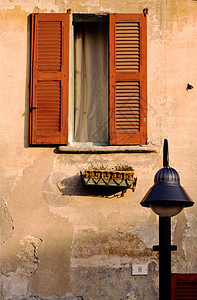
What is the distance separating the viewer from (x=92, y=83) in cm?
830

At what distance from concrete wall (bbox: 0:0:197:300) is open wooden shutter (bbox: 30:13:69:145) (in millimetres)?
147

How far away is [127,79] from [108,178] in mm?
1470

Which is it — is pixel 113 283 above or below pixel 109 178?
below

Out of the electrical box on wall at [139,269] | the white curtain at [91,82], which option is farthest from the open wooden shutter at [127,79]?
the electrical box on wall at [139,269]

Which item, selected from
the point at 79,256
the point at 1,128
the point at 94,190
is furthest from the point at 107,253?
the point at 1,128

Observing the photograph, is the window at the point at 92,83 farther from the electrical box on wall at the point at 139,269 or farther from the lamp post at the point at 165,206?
the lamp post at the point at 165,206

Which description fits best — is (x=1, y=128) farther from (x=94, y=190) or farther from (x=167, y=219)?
(x=167, y=219)

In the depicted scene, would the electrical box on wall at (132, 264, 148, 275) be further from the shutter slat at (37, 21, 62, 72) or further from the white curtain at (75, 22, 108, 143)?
the shutter slat at (37, 21, 62, 72)

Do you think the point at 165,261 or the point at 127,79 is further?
the point at 127,79

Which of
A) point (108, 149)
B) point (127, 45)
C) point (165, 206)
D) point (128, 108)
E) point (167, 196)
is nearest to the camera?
point (167, 196)

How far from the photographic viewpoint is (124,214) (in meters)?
7.63

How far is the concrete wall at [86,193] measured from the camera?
7473 mm

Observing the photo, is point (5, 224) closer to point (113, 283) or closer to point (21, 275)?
point (21, 275)

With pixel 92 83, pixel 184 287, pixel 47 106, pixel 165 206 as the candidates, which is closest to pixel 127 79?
pixel 92 83
